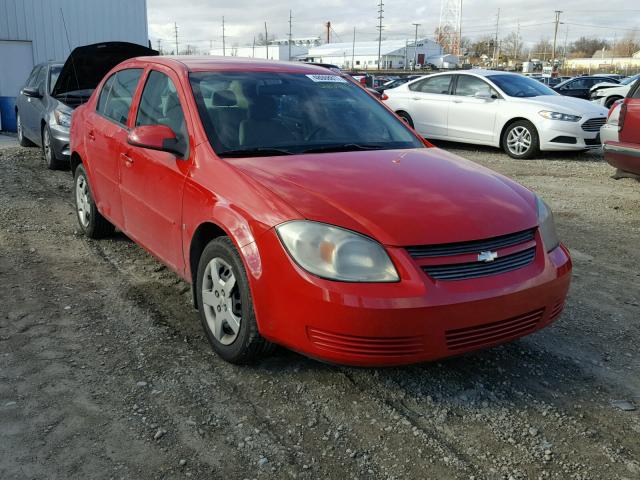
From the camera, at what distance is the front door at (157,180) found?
3.65 metres

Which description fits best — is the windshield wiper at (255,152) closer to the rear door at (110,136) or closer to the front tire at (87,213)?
the rear door at (110,136)

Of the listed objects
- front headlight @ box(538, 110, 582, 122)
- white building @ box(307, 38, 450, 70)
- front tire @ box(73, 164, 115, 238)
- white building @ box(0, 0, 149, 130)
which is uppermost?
white building @ box(307, 38, 450, 70)

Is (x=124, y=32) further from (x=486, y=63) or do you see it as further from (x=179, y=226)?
(x=486, y=63)

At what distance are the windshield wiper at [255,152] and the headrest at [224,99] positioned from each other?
0.43 metres

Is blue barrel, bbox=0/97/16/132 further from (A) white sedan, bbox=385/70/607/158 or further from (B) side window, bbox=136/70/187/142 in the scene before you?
(B) side window, bbox=136/70/187/142

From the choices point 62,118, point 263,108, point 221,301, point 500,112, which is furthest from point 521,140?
point 221,301

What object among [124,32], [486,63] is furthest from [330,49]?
[124,32]

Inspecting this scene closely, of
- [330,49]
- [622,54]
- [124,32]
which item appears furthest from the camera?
[622,54]

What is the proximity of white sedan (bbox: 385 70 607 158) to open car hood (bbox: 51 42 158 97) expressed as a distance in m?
5.57

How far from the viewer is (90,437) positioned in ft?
8.77

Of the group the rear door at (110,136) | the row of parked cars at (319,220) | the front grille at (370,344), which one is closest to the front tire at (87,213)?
the rear door at (110,136)

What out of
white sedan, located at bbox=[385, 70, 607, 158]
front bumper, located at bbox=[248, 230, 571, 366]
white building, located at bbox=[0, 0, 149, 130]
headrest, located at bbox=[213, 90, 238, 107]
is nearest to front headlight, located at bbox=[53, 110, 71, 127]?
headrest, located at bbox=[213, 90, 238, 107]

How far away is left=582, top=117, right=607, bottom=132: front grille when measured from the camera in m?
10.5

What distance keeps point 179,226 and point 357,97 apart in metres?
1.68
